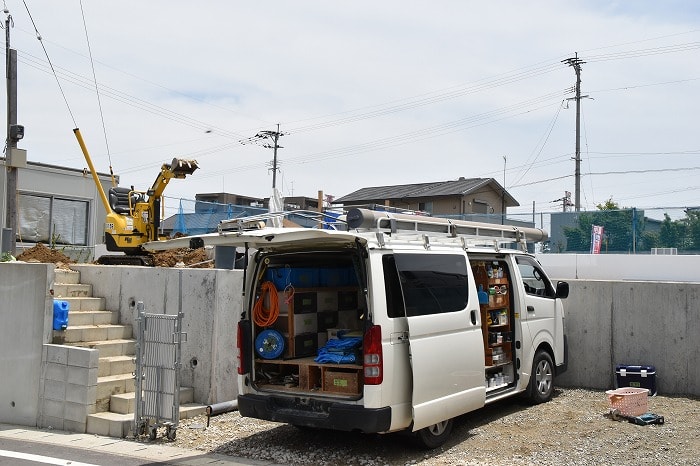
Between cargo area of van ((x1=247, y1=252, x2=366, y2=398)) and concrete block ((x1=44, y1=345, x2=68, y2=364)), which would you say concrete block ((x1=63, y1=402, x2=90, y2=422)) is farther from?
cargo area of van ((x1=247, y1=252, x2=366, y2=398))

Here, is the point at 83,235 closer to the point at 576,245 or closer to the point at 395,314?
the point at 576,245

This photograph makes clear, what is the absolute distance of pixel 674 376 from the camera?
32.6ft

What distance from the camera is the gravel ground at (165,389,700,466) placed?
685 cm

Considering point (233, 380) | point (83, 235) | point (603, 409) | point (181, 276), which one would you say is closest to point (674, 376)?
point (603, 409)

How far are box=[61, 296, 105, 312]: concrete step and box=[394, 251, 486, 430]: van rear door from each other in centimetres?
552

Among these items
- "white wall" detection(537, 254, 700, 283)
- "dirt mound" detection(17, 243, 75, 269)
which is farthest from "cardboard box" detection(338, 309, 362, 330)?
"white wall" detection(537, 254, 700, 283)

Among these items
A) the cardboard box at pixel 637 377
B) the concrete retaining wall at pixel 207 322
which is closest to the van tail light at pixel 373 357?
the concrete retaining wall at pixel 207 322

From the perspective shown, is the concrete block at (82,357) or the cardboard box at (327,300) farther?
the concrete block at (82,357)

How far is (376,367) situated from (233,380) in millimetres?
3655

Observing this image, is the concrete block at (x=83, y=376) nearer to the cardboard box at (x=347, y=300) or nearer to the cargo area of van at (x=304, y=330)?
the cargo area of van at (x=304, y=330)

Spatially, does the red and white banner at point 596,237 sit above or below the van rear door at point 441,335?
above

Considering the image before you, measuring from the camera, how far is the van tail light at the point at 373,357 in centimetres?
627

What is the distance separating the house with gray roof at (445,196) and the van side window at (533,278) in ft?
102

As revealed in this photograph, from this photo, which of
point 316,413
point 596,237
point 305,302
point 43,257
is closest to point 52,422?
point 305,302
